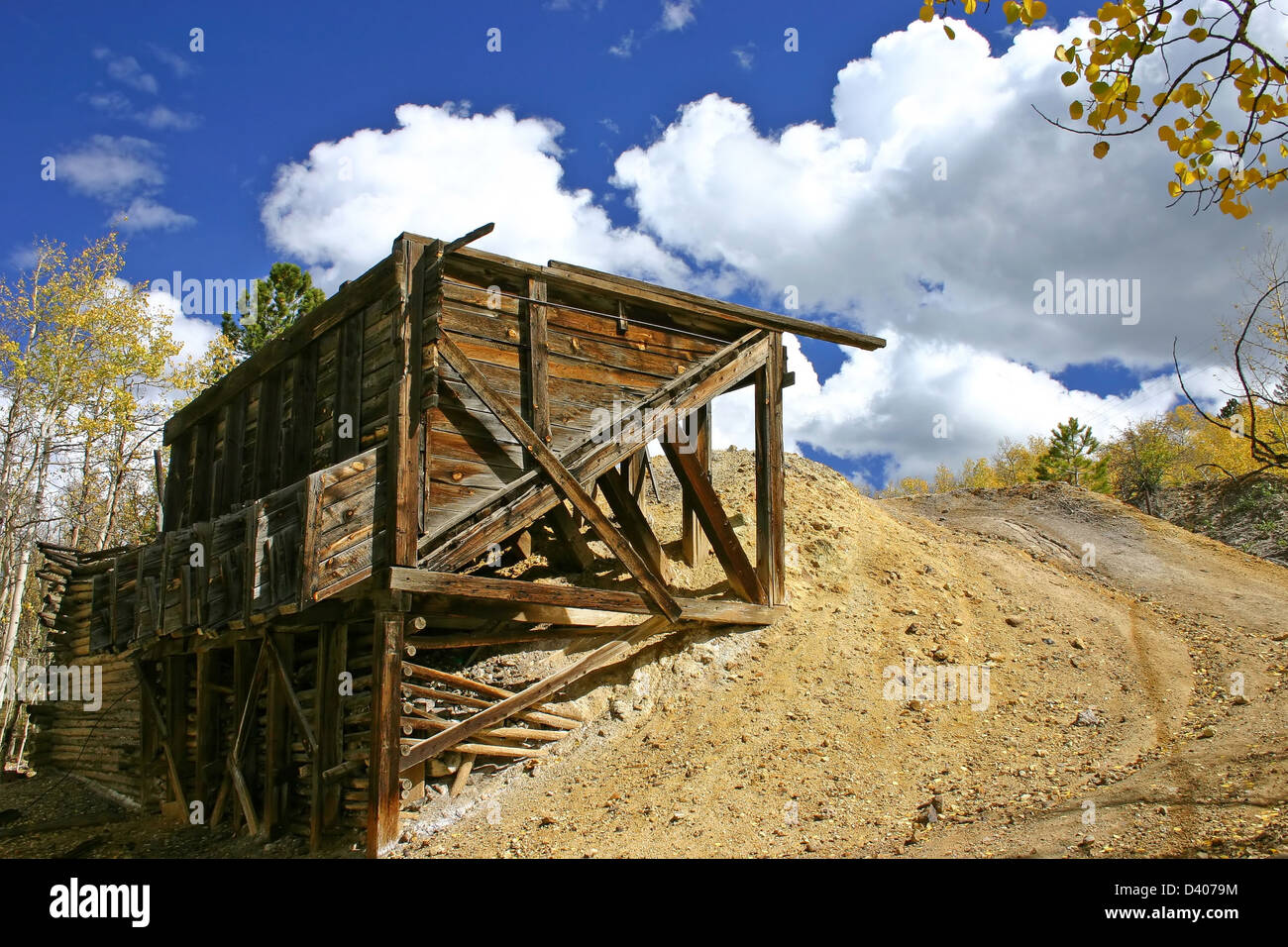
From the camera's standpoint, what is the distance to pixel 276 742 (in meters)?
12.1

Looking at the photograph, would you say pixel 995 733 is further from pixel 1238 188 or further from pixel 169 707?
pixel 169 707

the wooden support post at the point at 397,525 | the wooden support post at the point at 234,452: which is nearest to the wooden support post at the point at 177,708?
the wooden support post at the point at 234,452

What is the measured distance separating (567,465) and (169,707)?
857 cm

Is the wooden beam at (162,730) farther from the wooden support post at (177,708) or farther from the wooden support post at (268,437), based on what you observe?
the wooden support post at (268,437)

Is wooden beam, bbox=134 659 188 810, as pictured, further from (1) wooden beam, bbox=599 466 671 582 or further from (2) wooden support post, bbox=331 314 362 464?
(1) wooden beam, bbox=599 466 671 582

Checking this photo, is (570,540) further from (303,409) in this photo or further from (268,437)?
(268,437)

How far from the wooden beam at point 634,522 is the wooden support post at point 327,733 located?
4.67 metres

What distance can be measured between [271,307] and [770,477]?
26.2 metres

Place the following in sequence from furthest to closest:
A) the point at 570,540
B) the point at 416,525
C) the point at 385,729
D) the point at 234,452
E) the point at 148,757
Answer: the point at 148,757
the point at 234,452
the point at 570,540
the point at 416,525
the point at 385,729

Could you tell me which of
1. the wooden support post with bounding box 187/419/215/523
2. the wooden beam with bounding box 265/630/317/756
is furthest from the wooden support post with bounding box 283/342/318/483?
the wooden support post with bounding box 187/419/215/523

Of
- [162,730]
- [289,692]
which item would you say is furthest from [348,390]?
[162,730]

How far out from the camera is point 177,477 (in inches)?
683

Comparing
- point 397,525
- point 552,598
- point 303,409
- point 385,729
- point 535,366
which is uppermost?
point 535,366

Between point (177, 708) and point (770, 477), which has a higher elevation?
point (770, 477)
